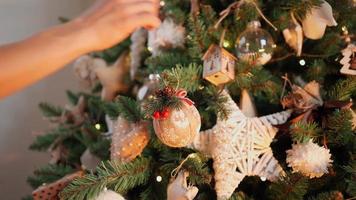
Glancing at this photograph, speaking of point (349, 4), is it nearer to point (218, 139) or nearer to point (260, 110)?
point (260, 110)

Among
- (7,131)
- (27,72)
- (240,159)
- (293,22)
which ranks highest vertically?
(27,72)

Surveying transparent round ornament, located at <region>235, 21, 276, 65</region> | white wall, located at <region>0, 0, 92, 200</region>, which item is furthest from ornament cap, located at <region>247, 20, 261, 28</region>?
white wall, located at <region>0, 0, 92, 200</region>

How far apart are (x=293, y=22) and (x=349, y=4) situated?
0.36ft

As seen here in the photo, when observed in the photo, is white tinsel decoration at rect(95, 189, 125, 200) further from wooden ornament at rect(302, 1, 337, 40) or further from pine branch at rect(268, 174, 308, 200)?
wooden ornament at rect(302, 1, 337, 40)

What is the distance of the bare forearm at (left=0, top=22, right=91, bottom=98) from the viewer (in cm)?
49

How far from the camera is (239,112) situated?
0.65 m

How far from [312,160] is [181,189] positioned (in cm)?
19

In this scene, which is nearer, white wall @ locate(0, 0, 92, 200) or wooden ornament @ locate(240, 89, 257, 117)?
wooden ornament @ locate(240, 89, 257, 117)

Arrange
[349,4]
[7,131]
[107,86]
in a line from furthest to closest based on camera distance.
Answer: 1. [7,131]
2. [107,86]
3. [349,4]

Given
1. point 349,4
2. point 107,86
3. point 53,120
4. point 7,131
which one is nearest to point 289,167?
point 349,4

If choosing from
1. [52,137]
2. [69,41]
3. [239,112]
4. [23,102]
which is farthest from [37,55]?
[23,102]

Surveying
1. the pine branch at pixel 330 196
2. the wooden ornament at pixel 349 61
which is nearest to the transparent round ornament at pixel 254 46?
the wooden ornament at pixel 349 61

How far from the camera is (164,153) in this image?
67cm

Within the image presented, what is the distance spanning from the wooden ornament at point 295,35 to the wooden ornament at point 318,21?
0.5 inches
